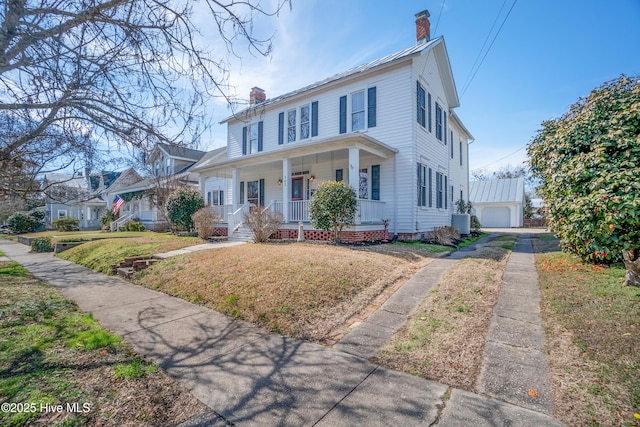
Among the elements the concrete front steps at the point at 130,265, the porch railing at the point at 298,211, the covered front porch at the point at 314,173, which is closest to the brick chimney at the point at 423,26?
the covered front porch at the point at 314,173

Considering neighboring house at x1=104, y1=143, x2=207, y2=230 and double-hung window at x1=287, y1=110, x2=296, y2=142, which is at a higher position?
double-hung window at x1=287, y1=110, x2=296, y2=142

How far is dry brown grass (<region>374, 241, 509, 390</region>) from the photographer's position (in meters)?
3.11

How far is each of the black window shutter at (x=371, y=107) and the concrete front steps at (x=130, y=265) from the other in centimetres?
967

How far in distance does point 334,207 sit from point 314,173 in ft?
16.7

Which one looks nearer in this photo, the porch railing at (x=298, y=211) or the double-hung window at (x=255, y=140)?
the porch railing at (x=298, y=211)

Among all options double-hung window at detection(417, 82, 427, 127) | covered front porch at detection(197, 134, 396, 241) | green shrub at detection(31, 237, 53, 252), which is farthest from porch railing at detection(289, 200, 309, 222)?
green shrub at detection(31, 237, 53, 252)

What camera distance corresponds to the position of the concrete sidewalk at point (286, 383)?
2404 mm

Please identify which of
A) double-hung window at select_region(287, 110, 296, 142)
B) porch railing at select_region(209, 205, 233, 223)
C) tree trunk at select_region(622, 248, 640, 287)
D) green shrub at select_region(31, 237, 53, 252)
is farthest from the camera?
double-hung window at select_region(287, 110, 296, 142)

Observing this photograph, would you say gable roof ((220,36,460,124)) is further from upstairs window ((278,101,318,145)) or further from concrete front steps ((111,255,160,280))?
concrete front steps ((111,255,160,280))

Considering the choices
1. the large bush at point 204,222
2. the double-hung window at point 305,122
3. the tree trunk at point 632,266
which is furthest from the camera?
the double-hung window at point 305,122

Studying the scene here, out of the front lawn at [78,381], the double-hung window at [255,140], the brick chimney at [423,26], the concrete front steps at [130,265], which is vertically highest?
the brick chimney at [423,26]

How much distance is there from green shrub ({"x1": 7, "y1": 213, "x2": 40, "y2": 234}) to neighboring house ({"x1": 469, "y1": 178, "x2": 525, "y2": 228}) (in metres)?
43.5

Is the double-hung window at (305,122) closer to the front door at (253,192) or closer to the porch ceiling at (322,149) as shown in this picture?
the porch ceiling at (322,149)

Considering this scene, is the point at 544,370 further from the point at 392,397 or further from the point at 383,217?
the point at 383,217
